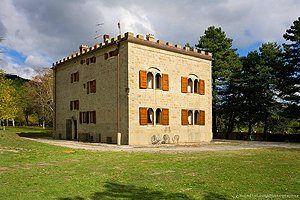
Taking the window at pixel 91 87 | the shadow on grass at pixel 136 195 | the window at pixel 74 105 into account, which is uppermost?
the window at pixel 91 87

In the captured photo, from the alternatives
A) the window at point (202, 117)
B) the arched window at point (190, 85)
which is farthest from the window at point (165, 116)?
the window at point (202, 117)

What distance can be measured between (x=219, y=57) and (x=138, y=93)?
754 inches

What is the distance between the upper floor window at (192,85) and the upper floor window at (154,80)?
87.9 inches

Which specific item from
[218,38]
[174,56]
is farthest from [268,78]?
[174,56]

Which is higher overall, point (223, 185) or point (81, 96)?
point (81, 96)

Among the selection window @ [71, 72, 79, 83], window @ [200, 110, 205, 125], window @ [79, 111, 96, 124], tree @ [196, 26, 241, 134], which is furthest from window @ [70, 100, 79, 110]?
tree @ [196, 26, 241, 134]

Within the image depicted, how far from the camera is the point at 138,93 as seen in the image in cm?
2427

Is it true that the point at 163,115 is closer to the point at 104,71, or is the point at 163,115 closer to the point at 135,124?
the point at 135,124

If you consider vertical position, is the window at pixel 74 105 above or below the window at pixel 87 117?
above

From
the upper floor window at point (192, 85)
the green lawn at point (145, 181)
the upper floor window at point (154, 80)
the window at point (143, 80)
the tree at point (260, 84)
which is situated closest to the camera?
the green lawn at point (145, 181)

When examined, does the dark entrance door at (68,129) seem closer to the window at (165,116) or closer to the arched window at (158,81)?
the arched window at (158,81)

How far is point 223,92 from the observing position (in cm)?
4009

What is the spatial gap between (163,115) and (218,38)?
20.0m

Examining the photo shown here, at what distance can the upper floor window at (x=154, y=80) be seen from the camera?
80.6 ft
